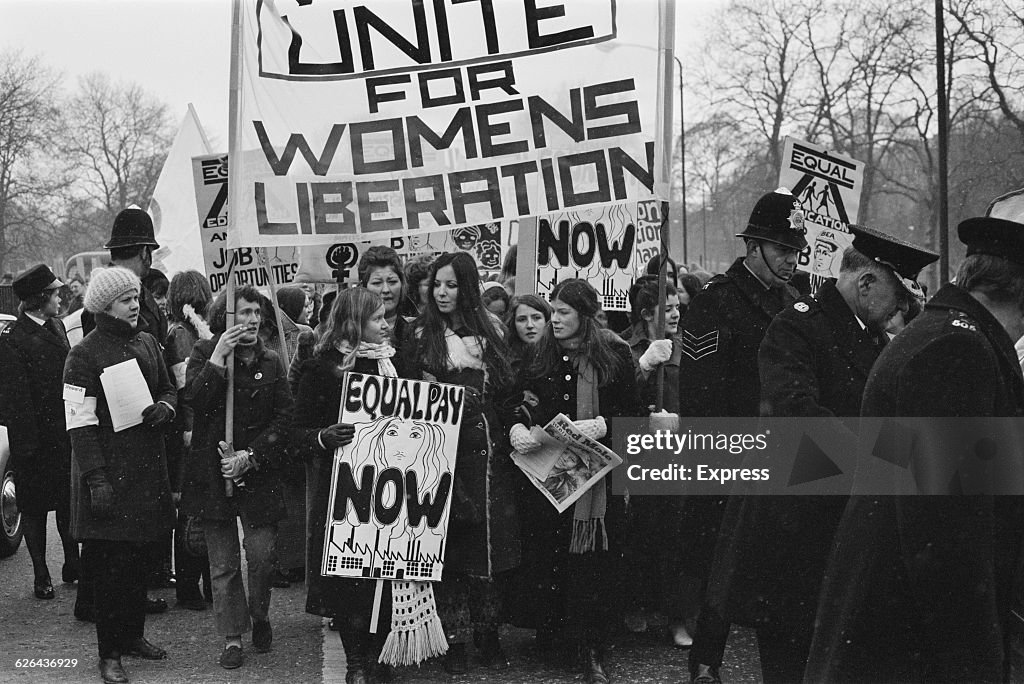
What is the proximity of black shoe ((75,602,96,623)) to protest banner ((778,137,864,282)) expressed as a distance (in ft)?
19.1

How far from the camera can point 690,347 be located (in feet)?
17.5

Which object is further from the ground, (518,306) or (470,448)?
(518,306)

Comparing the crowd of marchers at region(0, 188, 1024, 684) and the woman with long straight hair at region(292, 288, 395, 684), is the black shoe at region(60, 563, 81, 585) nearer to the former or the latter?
the crowd of marchers at region(0, 188, 1024, 684)

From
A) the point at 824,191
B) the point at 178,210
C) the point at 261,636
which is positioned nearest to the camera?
the point at 261,636

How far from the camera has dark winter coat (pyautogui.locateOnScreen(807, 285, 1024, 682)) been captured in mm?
2543

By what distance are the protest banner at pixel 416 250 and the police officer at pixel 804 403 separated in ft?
12.3

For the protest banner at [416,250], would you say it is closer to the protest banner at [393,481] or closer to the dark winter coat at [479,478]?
the dark winter coat at [479,478]

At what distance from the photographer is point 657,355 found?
570cm

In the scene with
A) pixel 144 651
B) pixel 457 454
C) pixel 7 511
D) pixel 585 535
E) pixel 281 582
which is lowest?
pixel 281 582

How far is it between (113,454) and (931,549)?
162 inches

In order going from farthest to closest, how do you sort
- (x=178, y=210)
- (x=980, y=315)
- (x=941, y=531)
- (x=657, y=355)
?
(x=178, y=210)
(x=657, y=355)
(x=980, y=315)
(x=941, y=531)

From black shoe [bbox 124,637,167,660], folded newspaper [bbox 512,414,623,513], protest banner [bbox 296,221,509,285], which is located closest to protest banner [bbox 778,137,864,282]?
protest banner [bbox 296,221,509,285]

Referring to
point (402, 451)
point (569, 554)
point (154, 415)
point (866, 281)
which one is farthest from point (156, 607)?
point (866, 281)

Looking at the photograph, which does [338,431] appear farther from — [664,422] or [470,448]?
[664,422]
